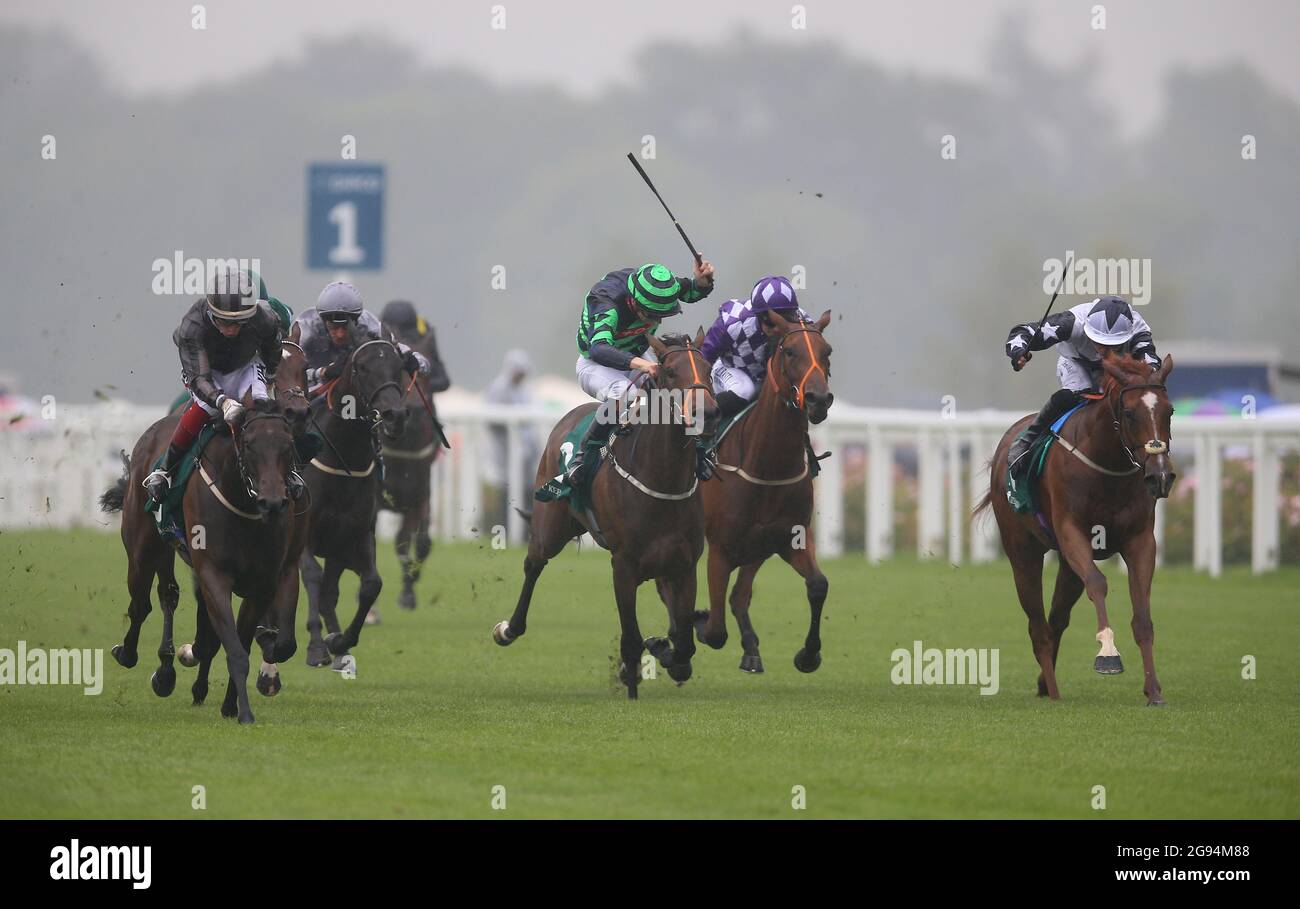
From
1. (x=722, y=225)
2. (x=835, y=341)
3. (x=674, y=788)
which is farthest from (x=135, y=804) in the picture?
(x=722, y=225)

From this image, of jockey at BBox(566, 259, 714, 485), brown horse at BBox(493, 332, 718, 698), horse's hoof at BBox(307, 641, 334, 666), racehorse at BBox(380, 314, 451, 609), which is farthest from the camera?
racehorse at BBox(380, 314, 451, 609)

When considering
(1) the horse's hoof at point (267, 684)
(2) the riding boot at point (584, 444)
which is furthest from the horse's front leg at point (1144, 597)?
(1) the horse's hoof at point (267, 684)

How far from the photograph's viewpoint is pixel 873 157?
9075cm

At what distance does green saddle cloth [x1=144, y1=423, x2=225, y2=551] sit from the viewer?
31.8 feet

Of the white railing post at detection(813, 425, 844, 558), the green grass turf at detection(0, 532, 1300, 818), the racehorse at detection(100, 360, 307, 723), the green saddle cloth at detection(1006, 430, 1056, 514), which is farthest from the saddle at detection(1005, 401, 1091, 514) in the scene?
the white railing post at detection(813, 425, 844, 558)

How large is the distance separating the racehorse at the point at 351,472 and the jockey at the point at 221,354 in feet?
3.49

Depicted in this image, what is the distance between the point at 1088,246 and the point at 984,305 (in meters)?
3.56

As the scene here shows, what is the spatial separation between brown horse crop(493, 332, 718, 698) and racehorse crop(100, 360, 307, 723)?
59.2 inches

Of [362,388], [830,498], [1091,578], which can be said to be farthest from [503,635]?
[830,498]

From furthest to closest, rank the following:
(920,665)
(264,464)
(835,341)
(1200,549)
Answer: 1. (835,341)
2. (1200,549)
3. (920,665)
4. (264,464)

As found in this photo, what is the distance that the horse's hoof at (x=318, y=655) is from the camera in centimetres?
1187

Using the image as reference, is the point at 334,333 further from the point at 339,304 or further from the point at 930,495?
the point at 930,495

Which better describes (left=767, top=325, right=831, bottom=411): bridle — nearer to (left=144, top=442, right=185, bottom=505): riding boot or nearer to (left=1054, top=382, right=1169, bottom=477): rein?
(left=1054, top=382, right=1169, bottom=477): rein

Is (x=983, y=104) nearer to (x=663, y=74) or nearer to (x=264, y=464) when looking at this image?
(x=663, y=74)
